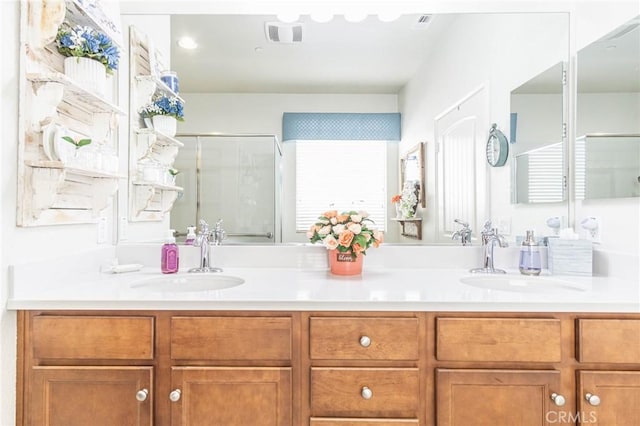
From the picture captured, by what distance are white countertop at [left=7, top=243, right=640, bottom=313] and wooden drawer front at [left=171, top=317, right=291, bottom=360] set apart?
0.15ft

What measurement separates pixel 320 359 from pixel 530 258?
103 cm

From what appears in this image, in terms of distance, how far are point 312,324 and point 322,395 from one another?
22 cm

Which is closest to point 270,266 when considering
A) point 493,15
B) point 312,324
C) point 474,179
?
point 312,324

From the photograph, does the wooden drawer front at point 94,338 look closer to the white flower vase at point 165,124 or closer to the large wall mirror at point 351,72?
the large wall mirror at point 351,72

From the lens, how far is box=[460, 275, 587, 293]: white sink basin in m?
1.44

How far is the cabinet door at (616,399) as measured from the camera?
1.09m

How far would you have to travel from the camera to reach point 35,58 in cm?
121

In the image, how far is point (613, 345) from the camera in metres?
1.09

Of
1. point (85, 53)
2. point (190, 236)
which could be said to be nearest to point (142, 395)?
point (190, 236)

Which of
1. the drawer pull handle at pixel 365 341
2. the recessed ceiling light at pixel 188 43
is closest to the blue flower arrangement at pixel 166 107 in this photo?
the recessed ceiling light at pixel 188 43

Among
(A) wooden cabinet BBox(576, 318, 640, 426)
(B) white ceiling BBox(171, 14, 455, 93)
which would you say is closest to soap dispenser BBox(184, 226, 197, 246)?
(B) white ceiling BBox(171, 14, 455, 93)

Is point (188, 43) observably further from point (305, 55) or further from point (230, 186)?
point (230, 186)

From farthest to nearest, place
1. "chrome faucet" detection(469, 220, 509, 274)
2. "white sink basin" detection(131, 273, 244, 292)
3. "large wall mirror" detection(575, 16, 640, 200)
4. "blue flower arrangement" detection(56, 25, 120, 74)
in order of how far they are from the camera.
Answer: "chrome faucet" detection(469, 220, 509, 274) < "white sink basin" detection(131, 273, 244, 292) < "large wall mirror" detection(575, 16, 640, 200) < "blue flower arrangement" detection(56, 25, 120, 74)

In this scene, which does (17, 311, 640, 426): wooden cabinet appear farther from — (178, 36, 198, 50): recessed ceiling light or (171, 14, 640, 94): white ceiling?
(178, 36, 198, 50): recessed ceiling light
